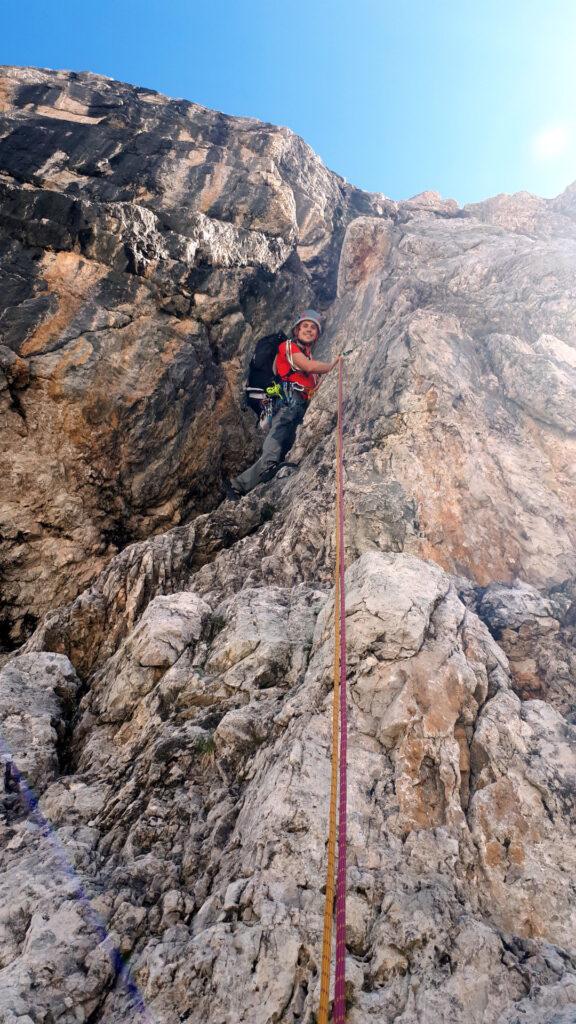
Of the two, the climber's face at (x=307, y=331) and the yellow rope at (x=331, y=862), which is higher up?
the climber's face at (x=307, y=331)

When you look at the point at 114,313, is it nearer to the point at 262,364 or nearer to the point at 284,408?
the point at 262,364

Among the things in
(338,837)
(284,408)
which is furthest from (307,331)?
(338,837)

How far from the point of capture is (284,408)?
1289 centimetres

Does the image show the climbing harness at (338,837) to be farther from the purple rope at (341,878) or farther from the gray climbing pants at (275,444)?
the gray climbing pants at (275,444)

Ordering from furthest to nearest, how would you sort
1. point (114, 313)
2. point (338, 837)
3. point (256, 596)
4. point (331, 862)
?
1. point (114, 313)
2. point (256, 596)
3. point (338, 837)
4. point (331, 862)

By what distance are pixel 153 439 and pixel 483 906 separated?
10.1m

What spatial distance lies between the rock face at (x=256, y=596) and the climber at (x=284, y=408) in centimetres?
69

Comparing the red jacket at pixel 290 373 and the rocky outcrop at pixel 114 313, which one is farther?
the red jacket at pixel 290 373

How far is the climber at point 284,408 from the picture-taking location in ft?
39.7

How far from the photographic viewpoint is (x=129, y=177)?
45.3 ft

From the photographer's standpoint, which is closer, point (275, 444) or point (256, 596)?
point (256, 596)

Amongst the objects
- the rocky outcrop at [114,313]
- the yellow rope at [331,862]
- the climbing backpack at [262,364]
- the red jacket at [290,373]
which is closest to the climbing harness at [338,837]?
the yellow rope at [331,862]

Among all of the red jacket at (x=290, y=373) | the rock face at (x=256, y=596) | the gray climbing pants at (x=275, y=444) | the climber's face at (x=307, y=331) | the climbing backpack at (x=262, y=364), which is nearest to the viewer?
the rock face at (x=256, y=596)

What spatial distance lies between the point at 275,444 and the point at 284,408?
3.49 feet
